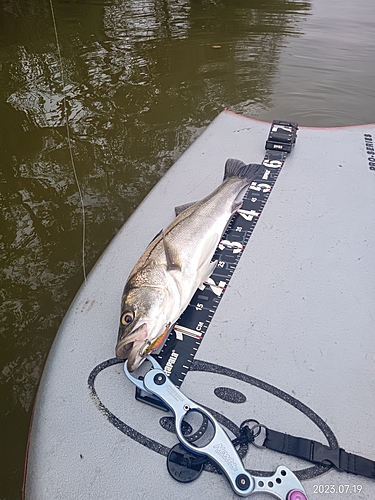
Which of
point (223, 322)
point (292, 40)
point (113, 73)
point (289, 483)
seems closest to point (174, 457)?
point (289, 483)

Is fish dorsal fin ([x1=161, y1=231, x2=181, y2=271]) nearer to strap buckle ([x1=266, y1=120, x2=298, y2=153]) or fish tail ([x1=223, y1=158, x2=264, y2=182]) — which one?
fish tail ([x1=223, y1=158, x2=264, y2=182])

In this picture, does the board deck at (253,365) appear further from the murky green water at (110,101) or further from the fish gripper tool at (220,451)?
the murky green water at (110,101)

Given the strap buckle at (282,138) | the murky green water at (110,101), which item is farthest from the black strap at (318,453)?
the strap buckle at (282,138)

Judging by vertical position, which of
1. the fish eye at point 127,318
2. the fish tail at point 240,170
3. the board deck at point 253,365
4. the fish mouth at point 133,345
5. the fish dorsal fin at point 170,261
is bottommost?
the board deck at point 253,365

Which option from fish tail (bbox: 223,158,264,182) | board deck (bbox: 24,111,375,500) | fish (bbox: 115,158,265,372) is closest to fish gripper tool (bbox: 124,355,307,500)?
board deck (bbox: 24,111,375,500)

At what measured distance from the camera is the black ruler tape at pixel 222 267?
230 centimetres

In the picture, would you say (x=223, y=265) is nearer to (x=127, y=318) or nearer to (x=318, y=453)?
(x=127, y=318)

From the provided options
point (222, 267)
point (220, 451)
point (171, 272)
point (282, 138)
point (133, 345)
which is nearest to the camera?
point (220, 451)

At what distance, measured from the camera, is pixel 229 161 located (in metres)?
3.64

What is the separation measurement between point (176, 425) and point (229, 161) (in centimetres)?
245

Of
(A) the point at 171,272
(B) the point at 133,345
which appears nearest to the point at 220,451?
(B) the point at 133,345

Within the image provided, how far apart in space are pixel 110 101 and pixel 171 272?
4.95 m

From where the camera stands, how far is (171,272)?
255 cm

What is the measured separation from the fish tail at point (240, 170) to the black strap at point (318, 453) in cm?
224
